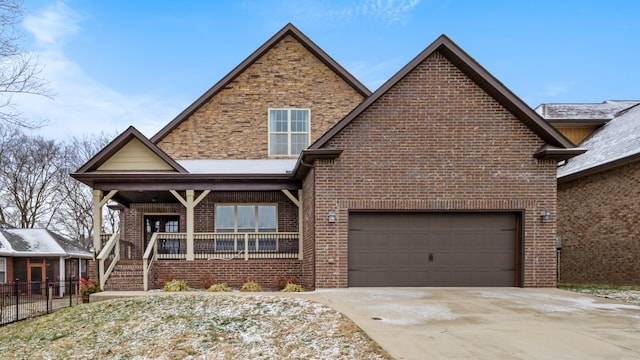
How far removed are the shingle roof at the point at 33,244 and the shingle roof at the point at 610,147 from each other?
2658 centimetres

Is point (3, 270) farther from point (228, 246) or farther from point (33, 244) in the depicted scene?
point (228, 246)

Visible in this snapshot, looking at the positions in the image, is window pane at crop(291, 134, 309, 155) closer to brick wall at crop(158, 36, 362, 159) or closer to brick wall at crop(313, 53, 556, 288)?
brick wall at crop(158, 36, 362, 159)

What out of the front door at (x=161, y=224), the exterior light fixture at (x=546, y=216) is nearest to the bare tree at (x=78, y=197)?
the front door at (x=161, y=224)

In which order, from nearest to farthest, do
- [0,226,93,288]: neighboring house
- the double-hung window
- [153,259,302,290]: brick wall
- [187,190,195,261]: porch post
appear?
[153,259,302,290]: brick wall < [187,190,195,261]: porch post < the double-hung window < [0,226,93,288]: neighboring house

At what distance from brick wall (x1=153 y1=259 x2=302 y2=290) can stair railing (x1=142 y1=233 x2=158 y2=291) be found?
0.27 meters

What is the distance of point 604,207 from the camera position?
16.0 metres

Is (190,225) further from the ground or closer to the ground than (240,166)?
closer to the ground

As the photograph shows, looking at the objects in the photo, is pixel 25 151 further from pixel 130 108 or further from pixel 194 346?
pixel 194 346

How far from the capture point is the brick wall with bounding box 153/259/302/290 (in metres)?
14.5

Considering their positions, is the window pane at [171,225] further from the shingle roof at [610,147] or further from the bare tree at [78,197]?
the bare tree at [78,197]

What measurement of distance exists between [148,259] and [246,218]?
389 centimetres

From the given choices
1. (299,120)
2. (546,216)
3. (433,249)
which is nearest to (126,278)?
(299,120)

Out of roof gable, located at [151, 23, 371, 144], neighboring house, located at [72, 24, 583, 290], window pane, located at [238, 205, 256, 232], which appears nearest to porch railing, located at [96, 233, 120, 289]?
neighboring house, located at [72, 24, 583, 290]

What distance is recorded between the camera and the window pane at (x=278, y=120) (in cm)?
1786
